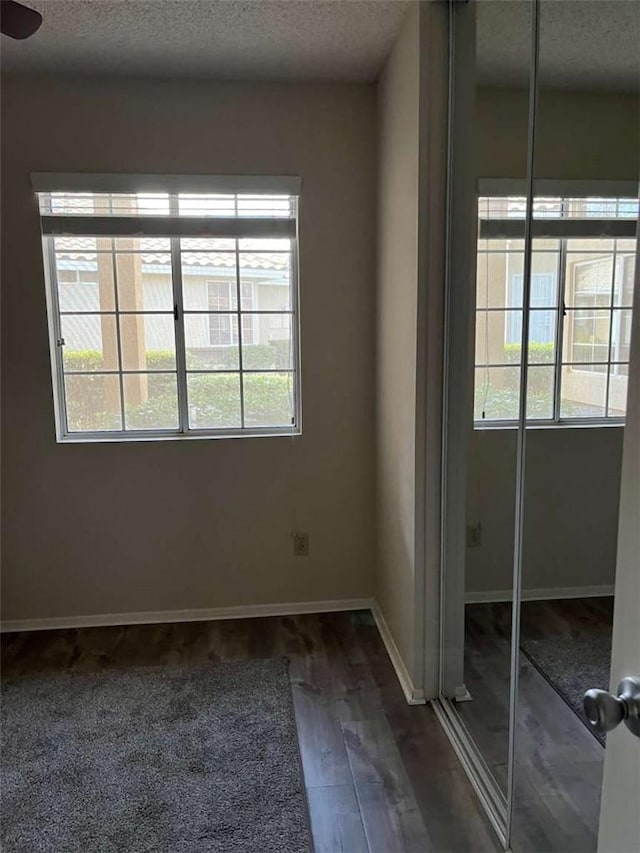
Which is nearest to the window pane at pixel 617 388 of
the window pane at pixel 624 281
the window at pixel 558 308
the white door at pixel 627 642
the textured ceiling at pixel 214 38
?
the window at pixel 558 308

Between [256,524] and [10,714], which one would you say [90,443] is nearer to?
[256,524]

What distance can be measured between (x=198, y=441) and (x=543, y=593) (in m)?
1.87

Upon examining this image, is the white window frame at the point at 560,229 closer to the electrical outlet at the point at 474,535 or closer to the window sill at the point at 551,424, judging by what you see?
the window sill at the point at 551,424

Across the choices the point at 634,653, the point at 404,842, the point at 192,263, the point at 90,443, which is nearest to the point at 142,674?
the point at 90,443

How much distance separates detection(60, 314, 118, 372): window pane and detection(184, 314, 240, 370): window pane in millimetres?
361

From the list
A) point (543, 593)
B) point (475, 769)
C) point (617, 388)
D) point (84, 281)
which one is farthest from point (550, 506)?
point (84, 281)

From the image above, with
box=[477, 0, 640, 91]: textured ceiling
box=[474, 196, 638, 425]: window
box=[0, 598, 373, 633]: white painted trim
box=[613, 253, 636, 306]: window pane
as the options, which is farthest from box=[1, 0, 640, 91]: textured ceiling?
box=[0, 598, 373, 633]: white painted trim

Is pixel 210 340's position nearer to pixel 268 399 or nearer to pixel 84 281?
pixel 268 399

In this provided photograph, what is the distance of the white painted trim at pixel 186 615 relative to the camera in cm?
297

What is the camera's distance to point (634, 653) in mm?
761

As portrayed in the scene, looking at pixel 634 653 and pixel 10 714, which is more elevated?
pixel 634 653

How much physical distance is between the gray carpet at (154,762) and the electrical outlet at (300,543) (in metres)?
0.59

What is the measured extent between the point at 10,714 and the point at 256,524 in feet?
4.25

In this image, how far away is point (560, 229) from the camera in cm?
143
